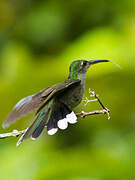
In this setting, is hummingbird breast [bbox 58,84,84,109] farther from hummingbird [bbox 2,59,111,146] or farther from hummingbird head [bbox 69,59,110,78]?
hummingbird head [bbox 69,59,110,78]

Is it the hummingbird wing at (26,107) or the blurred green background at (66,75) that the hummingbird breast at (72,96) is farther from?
the blurred green background at (66,75)

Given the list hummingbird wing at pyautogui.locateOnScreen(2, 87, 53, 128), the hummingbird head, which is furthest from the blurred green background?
hummingbird wing at pyautogui.locateOnScreen(2, 87, 53, 128)

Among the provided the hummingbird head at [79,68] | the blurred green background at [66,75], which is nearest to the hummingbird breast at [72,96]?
the hummingbird head at [79,68]

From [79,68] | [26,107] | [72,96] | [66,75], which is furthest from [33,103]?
[66,75]

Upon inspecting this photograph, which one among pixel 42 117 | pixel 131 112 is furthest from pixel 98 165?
pixel 42 117

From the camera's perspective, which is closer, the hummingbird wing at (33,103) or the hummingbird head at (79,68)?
the hummingbird wing at (33,103)

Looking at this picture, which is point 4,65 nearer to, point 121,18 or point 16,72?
point 16,72

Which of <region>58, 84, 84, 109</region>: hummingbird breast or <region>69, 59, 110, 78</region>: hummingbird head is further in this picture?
<region>69, 59, 110, 78</region>: hummingbird head

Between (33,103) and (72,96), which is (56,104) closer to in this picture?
(72,96)
